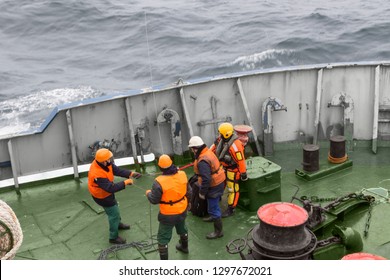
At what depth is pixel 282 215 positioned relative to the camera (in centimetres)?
495

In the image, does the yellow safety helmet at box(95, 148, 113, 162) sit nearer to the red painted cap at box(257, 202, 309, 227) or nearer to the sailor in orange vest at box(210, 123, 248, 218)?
the sailor in orange vest at box(210, 123, 248, 218)

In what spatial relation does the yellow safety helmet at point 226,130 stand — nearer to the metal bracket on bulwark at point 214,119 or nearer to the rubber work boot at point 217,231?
the rubber work boot at point 217,231

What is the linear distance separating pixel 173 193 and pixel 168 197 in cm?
7

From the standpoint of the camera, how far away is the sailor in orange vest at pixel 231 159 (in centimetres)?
665

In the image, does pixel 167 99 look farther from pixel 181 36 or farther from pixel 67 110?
pixel 181 36

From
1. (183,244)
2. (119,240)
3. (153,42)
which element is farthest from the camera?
(153,42)

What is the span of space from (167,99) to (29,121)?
7843 mm

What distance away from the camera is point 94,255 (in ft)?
20.7

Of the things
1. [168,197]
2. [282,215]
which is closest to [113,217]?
[168,197]

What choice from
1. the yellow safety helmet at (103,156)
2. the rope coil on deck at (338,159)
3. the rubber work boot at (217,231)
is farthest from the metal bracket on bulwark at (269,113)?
the yellow safety helmet at (103,156)

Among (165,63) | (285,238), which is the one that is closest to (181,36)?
(165,63)

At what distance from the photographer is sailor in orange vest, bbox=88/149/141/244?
6055 mm

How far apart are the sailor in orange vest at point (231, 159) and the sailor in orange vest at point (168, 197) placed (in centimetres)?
106

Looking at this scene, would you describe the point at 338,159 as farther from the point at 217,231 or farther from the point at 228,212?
the point at 217,231
